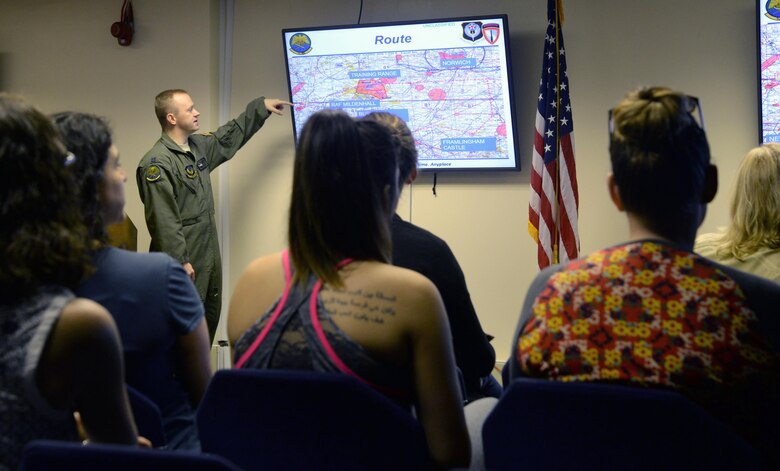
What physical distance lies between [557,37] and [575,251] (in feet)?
3.44

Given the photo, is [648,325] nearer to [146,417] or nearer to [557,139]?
[146,417]

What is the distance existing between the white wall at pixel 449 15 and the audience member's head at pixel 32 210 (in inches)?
134

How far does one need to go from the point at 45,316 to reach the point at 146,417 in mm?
434

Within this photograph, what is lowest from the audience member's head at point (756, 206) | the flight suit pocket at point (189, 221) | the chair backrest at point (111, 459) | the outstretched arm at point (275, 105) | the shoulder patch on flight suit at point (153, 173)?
the flight suit pocket at point (189, 221)

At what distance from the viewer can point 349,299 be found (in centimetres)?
146

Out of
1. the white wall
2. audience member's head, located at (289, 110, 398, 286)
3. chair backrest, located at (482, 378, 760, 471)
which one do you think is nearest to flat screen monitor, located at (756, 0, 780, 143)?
the white wall

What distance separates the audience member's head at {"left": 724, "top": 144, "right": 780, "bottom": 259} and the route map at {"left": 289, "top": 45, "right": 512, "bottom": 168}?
185 cm

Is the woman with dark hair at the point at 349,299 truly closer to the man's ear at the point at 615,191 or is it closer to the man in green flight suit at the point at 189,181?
the man's ear at the point at 615,191

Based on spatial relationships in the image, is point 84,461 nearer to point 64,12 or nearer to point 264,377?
point 264,377

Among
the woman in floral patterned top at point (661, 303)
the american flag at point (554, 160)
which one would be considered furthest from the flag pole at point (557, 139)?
the woman in floral patterned top at point (661, 303)

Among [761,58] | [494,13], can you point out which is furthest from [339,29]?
[761,58]

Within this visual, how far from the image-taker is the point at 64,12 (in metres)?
5.20

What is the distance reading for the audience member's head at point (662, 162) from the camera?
138 cm

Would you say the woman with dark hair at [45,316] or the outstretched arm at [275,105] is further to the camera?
the outstretched arm at [275,105]
